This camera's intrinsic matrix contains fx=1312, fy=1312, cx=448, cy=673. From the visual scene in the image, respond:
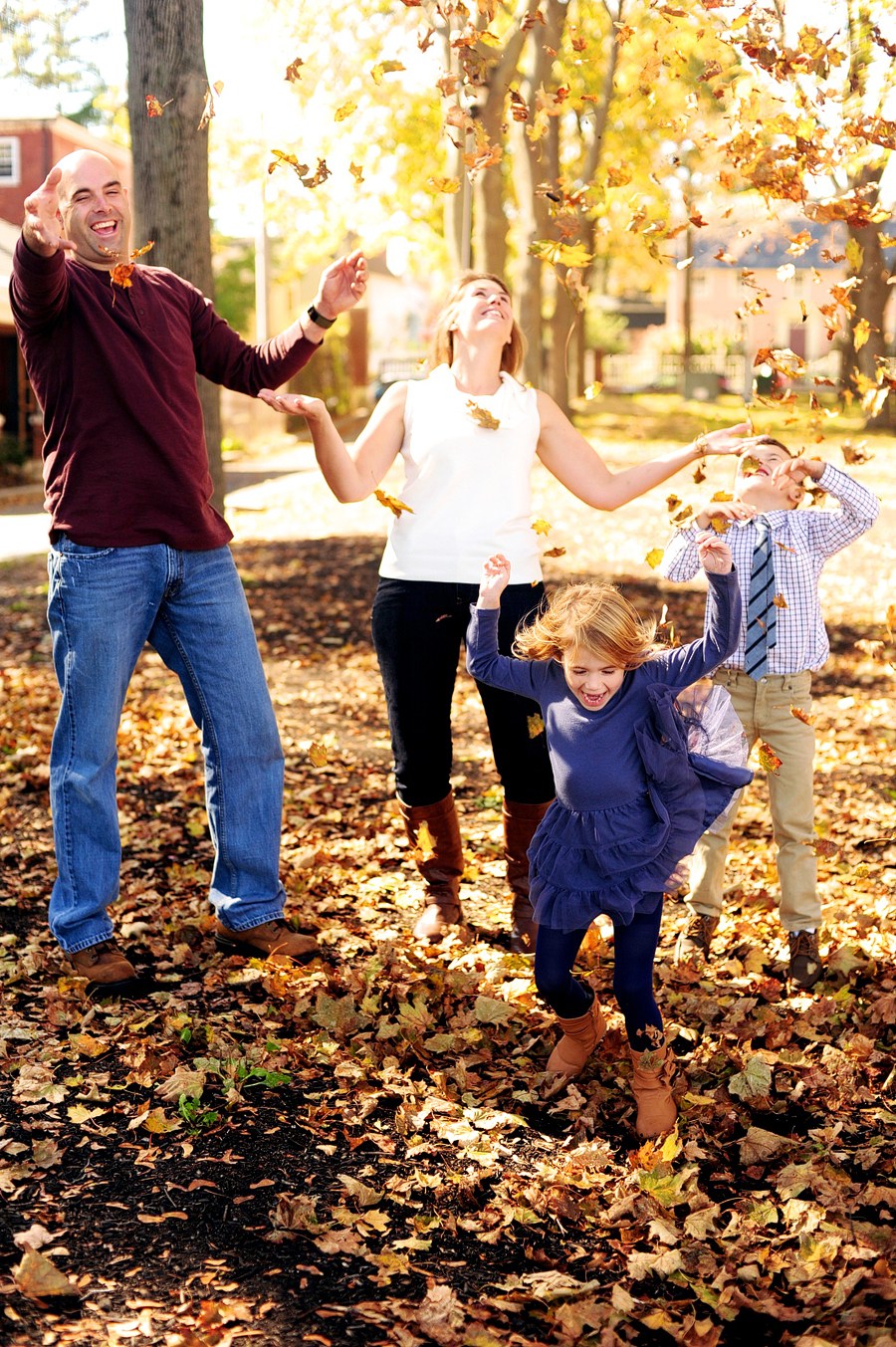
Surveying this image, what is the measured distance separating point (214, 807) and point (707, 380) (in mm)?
38352

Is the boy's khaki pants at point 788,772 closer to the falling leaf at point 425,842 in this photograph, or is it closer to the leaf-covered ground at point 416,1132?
the leaf-covered ground at point 416,1132

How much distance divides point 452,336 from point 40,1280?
302 centimetres

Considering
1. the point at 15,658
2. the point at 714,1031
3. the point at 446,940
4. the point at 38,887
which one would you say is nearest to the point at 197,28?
the point at 15,658

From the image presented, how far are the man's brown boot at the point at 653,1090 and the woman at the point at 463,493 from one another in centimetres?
115

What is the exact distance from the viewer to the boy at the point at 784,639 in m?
4.17

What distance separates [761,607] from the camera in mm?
4203

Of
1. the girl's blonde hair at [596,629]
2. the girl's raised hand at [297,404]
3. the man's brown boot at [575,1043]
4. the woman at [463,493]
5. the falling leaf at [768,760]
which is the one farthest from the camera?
the woman at [463,493]

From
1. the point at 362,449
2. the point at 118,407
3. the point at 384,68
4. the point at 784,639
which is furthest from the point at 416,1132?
the point at 384,68

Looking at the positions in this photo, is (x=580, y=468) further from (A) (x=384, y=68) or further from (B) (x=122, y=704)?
(B) (x=122, y=704)

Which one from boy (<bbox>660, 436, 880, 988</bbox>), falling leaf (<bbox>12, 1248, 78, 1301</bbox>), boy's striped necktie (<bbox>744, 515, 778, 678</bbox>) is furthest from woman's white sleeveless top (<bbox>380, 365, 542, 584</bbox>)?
falling leaf (<bbox>12, 1248, 78, 1301</bbox>)

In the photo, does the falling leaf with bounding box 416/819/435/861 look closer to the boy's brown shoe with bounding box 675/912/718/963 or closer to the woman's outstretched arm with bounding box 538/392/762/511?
the boy's brown shoe with bounding box 675/912/718/963

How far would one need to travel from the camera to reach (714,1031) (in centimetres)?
397

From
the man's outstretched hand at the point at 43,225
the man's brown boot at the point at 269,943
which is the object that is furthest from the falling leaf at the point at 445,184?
the man's brown boot at the point at 269,943

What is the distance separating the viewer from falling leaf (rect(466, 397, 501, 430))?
166 inches
